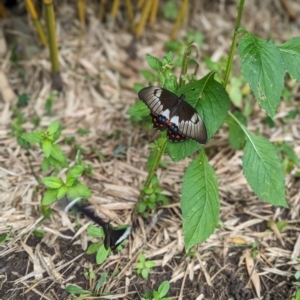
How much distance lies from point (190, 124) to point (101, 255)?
22.4 inches

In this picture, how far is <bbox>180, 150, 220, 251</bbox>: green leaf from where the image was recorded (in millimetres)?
1615

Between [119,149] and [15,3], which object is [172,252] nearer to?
[119,149]

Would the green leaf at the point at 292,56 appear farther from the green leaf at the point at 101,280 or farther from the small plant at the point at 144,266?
the green leaf at the point at 101,280

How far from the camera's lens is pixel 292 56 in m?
1.63

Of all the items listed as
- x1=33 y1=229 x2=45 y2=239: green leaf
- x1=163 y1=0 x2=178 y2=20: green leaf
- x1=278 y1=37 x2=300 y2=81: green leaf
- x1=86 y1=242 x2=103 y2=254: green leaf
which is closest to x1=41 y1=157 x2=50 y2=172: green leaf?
x1=33 y1=229 x2=45 y2=239: green leaf

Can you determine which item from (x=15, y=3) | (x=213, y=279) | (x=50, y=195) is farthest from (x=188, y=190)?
(x=15, y=3)

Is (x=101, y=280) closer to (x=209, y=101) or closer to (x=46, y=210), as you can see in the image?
(x=46, y=210)

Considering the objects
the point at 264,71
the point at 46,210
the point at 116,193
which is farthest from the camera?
the point at 116,193

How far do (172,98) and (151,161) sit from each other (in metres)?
0.36

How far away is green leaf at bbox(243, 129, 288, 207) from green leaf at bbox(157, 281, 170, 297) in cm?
46

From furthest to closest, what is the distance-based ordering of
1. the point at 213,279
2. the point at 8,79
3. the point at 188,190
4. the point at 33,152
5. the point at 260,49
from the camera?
the point at 8,79 < the point at 33,152 < the point at 213,279 < the point at 188,190 < the point at 260,49

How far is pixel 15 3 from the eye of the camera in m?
2.73

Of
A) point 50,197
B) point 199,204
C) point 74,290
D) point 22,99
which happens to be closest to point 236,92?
point 199,204

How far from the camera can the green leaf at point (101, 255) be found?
1.68 m
